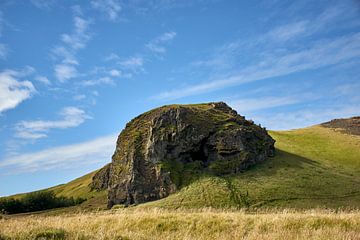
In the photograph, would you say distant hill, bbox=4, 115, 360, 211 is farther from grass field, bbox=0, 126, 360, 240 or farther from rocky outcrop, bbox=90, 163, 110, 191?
rocky outcrop, bbox=90, 163, 110, 191

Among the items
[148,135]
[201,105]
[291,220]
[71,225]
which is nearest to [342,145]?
[201,105]

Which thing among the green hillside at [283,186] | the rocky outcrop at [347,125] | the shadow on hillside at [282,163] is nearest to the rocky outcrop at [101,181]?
the green hillside at [283,186]

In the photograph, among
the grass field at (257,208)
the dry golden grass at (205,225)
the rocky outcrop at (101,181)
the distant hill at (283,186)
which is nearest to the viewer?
the grass field at (257,208)

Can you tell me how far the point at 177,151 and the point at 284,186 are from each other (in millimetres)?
15541

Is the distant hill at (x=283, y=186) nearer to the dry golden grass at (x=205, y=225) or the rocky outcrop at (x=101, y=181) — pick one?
the rocky outcrop at (x=101, y=181)

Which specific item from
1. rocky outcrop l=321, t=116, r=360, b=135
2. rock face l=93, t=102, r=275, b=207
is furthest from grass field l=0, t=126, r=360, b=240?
rocky outcrop l=321, t=116, r=360, b=135

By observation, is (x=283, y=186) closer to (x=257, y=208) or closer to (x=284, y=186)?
(x=284, y=186)

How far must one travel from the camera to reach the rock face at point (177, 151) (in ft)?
162

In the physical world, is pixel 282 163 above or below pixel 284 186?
above

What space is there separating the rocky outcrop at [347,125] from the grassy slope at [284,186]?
75.7 ft

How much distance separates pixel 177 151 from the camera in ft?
170

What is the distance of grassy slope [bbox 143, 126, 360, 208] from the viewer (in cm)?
4144

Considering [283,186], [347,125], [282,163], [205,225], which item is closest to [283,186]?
[283,186]

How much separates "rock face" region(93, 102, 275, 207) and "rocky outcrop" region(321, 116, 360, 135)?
34.3m
